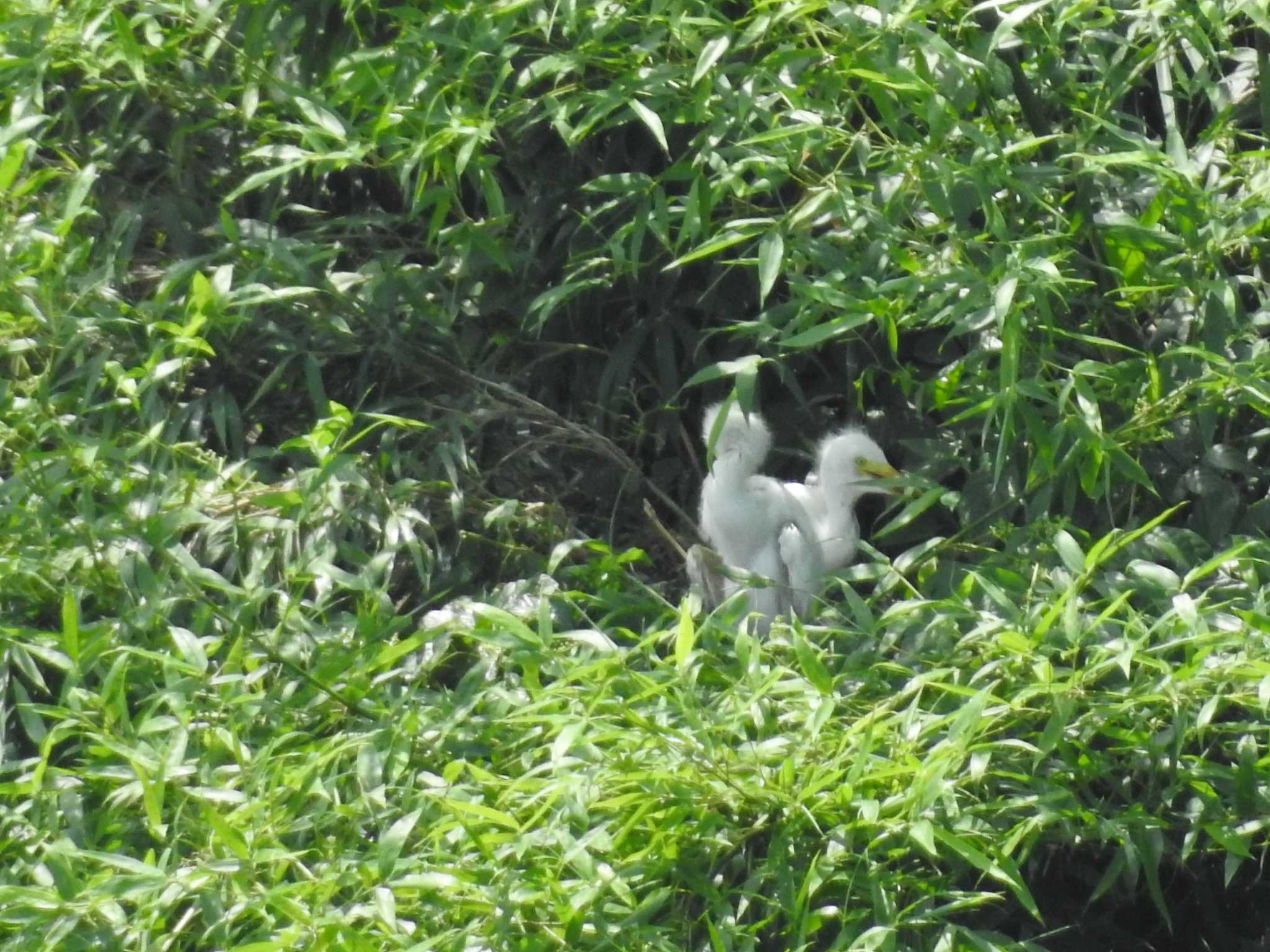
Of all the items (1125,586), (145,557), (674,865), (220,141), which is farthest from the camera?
(220,141)

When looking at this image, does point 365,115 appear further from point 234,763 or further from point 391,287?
point 234,763

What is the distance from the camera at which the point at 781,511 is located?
101 inches

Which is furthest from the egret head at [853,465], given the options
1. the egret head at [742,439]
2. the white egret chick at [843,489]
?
the egret head at [742,439]

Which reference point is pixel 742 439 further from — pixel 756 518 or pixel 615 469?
pixel 615 469

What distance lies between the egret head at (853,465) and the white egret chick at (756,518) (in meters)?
0.08

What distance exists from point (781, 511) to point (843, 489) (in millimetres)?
102

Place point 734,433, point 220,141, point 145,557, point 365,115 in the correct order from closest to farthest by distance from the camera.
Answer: point 145,557, point 734,433, point 365,115, point 220,141

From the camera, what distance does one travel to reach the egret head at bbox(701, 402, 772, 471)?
2.55m

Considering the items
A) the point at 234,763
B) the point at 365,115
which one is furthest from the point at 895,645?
the point at 365,115

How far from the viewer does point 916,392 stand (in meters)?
2.61

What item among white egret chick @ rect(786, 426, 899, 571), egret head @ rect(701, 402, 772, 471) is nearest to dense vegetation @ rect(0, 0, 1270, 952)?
white egret chick @ rect(786, 426, 899, 571)

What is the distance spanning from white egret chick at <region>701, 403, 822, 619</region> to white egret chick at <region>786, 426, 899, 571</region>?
20mm

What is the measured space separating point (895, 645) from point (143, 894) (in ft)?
3.09

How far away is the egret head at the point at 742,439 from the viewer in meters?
2.55
